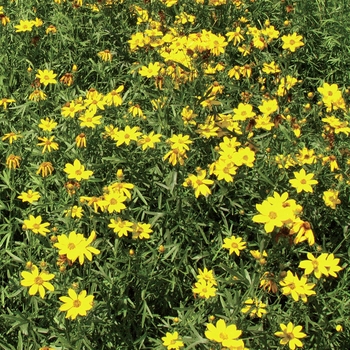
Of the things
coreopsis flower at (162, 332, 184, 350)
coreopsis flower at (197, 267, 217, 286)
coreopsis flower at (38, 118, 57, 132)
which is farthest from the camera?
coreopsis flower at (38, 118, 57, 132)

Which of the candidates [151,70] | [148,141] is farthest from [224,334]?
[151,70]

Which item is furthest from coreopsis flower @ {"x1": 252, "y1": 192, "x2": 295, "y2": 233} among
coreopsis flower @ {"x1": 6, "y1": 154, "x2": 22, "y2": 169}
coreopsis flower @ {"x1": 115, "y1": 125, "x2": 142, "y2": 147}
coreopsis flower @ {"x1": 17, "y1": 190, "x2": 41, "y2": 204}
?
coreopsis flower @ {"x1": 6, "y1": 154, "x2": 22, "y2": 169}

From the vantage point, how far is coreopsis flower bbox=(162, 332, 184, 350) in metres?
1.86

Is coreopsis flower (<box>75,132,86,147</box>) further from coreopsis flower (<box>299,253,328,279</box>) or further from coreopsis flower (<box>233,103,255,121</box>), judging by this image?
coreopsis flower (<box>299,253,328,279</box>)

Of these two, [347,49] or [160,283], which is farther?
[347,49]

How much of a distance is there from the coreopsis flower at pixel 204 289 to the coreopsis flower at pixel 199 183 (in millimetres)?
339

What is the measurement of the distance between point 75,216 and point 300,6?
2.40 meters

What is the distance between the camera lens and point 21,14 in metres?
3.27

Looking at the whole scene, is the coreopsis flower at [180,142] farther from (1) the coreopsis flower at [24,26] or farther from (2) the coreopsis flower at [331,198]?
(1) the coreopsis flower at [24,26]

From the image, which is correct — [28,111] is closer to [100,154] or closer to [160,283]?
[100,154]

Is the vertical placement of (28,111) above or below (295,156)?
below

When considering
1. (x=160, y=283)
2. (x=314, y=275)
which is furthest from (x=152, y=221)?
(x=314, y=275)

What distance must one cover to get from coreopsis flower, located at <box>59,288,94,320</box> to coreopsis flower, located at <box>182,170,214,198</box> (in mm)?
603

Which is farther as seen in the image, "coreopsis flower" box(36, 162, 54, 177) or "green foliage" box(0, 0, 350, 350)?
"coreopsis flower" box(36, 162, 54, 177)
